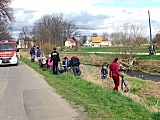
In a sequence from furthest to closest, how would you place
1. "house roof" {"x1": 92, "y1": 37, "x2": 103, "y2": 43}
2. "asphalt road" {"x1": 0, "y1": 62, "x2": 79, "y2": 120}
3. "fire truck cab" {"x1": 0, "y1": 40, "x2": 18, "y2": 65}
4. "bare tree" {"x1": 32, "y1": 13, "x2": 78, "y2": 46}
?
1. "house roof" {"x1": 92, "y1": 37, "x2": 103, "y2": 43}
2. "bare tree" {"x1": 32, "y1": 13, "x2": 78, "y2": 46}
3. "fire truck cab" {"x1": 0, "y1": 40, "x2": 18, "y2": 65}
4. "asphalt road" {"x1": 0, "y1": 62, "x2": 79, "y2": 120}

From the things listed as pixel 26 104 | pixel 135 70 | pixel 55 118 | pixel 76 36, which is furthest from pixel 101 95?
pixel 76 36

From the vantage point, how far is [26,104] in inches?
411

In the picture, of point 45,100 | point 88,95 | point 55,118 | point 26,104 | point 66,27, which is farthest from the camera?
point 66,27

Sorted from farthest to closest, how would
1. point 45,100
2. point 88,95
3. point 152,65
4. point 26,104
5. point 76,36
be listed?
point 76,36
point 152,65
point 88,95
point 45,100
point 26,104

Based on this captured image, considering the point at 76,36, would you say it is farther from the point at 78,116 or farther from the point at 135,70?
the point at 78,116

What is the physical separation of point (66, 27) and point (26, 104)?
10815cm

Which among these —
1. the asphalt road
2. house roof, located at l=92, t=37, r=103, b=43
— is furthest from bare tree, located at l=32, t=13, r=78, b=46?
the asphalt road

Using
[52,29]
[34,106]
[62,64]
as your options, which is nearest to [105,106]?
[34,106]

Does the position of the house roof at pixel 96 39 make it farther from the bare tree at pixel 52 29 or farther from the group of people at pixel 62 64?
the group of people at pixel 62 64

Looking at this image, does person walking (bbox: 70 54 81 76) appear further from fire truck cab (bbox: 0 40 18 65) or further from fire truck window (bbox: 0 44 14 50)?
fire truck window (bbox: 0 44 14 50)

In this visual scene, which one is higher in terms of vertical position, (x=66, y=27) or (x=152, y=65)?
(x=66, y=27)

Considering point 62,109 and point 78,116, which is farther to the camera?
point 62,109

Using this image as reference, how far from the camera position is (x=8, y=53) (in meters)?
30.7

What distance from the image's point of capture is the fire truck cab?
30.6 meters
